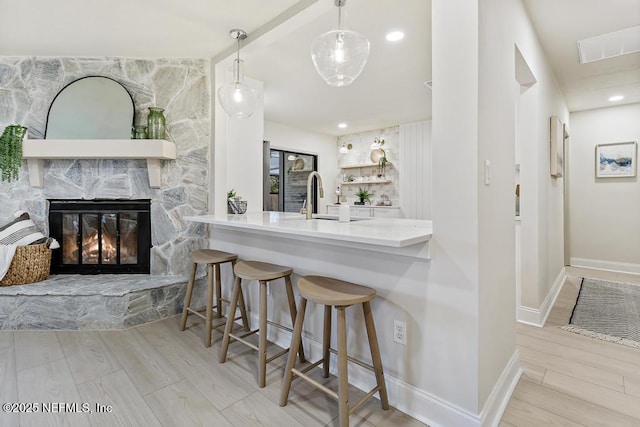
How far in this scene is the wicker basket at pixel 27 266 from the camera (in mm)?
2701

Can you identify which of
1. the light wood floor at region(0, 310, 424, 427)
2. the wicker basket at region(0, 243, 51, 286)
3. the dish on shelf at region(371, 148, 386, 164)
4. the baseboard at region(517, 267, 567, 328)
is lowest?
the light wood floor at region(0, 310, 424, 427)

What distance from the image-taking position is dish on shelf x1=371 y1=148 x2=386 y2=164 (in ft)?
20.0

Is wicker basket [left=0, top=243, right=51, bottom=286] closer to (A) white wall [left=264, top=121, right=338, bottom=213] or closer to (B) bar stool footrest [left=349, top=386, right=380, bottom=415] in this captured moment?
(B) bar stool footrest [left=349, top=386, right=380, bottom=415]

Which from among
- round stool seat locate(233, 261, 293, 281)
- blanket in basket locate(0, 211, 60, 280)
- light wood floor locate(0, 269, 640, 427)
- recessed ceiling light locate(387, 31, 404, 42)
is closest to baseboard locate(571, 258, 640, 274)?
light wood floor locate(0, 269, 640, 427)

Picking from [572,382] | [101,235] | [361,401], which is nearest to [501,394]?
[572,382]

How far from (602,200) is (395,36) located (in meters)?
4.56

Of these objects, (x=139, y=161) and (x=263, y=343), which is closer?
(x=263, y=343)

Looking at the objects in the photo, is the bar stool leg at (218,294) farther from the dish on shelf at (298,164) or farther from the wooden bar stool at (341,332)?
the dish on shelf at (298,164)

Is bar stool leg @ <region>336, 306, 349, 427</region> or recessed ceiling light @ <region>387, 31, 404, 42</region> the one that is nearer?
bar stool leg @ <region>336, 306, 349, 427</region>

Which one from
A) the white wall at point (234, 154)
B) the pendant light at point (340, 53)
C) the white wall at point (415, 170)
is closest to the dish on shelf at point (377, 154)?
the white wall at point (415, 170)

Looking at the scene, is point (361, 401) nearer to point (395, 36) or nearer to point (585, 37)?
point (395, 36)

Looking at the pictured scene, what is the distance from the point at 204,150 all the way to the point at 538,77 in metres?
3.11

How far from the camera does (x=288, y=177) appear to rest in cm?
610

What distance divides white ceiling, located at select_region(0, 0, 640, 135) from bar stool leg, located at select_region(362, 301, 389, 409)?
Result: 1968mm
